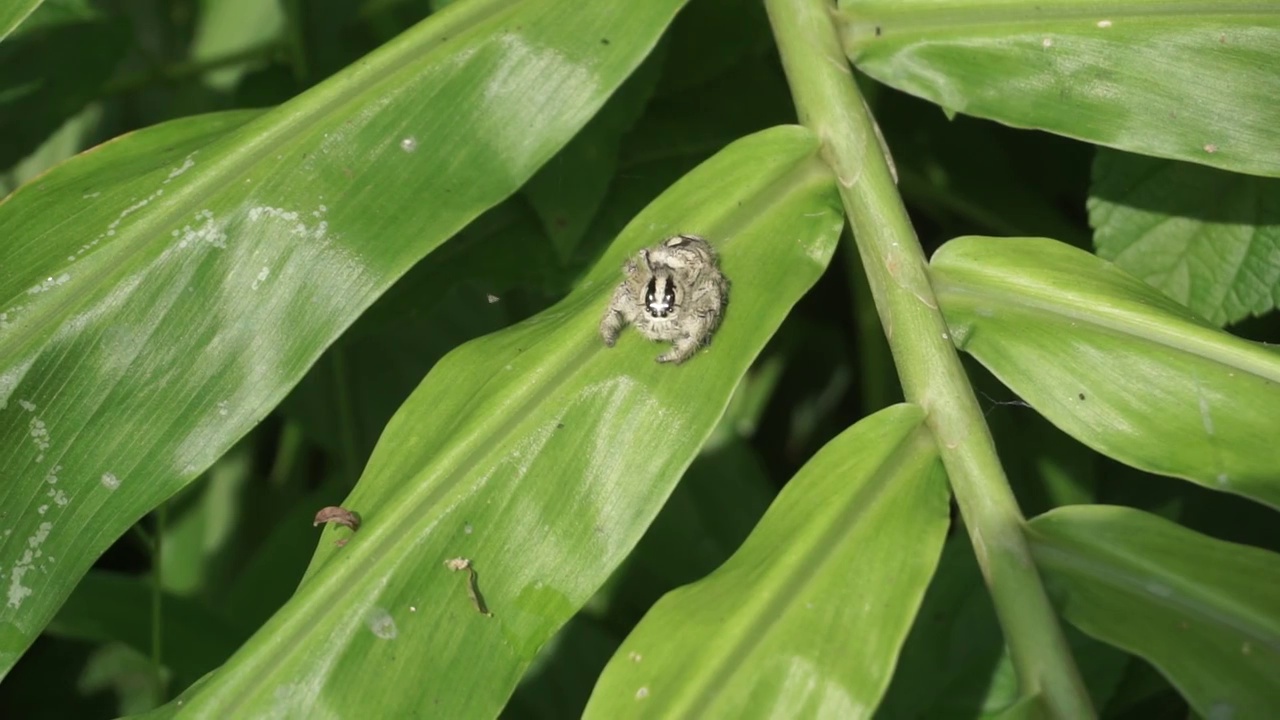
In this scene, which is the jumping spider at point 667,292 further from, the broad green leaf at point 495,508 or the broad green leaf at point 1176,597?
the broad green leaf at point 1176,597

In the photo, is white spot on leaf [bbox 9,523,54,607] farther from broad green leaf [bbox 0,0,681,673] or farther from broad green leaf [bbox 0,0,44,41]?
broad green leaf [bbox 0,0,44,41]

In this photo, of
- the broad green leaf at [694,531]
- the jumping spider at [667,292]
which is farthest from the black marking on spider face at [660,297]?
the broad green leaf at [694,531]

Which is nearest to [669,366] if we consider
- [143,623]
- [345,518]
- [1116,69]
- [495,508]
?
[495,508]

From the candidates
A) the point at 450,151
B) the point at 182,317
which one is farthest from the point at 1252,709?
the point at 182,317

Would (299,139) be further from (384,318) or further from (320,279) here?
(384,318)

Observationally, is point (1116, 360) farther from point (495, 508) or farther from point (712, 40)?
point (712, 40)

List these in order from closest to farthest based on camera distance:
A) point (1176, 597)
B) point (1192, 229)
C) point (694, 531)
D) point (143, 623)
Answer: point (1176, 597), point (1192, 229), point (143, 623), point (694, 531)

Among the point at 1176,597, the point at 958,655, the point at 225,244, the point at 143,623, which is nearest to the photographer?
the point at 1176,597

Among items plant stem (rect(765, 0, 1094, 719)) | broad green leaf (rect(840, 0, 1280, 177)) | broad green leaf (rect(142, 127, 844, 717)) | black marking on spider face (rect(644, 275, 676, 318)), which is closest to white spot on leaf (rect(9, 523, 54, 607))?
broad green leaf (rect(142, 127, 844, 717))
